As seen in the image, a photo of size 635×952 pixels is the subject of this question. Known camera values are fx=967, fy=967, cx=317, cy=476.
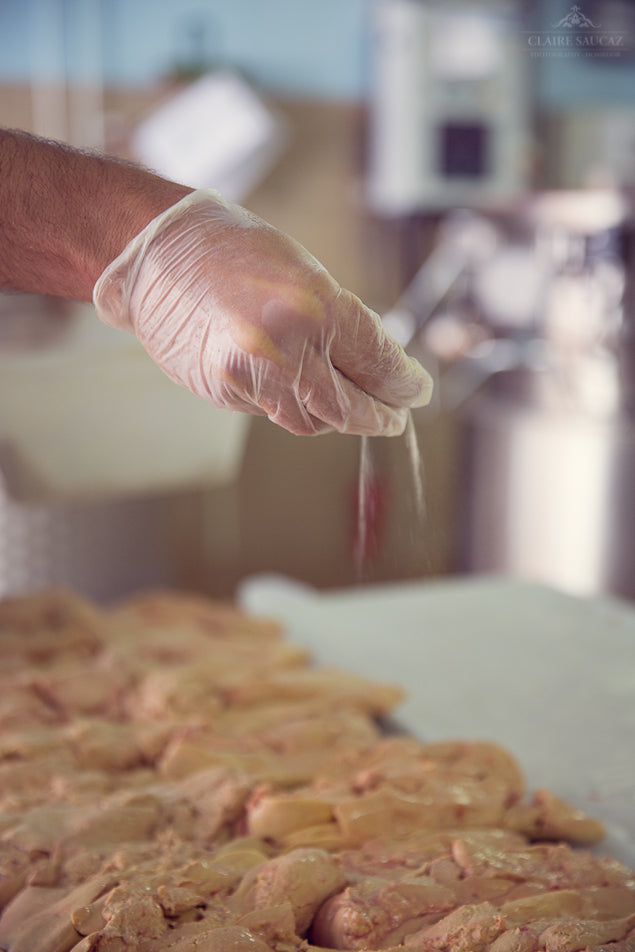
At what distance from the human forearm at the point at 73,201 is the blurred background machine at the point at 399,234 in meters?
1.51

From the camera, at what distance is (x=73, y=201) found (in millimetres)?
803

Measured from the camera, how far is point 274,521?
13.2 ft

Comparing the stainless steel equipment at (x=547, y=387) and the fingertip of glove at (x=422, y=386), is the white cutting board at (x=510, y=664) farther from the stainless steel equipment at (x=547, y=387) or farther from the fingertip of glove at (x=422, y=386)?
the stainless steel equipment at (x=547, y=387)

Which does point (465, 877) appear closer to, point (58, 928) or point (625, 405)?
point (58, 928)

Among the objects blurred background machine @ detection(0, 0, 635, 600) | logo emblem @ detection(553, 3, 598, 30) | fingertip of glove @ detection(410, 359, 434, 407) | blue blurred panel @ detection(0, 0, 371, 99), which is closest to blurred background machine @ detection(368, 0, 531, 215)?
blurred background machine @ detection(0, 0, 635, 600)

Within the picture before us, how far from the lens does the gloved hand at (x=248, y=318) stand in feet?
2.38

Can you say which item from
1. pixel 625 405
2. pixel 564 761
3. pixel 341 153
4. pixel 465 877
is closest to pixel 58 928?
pixel 465 877

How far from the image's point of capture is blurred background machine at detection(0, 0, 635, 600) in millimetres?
2916

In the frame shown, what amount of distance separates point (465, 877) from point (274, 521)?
316cm

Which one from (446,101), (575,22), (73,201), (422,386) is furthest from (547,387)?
(73,201)

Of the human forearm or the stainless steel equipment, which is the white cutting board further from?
the stainless steel equipment

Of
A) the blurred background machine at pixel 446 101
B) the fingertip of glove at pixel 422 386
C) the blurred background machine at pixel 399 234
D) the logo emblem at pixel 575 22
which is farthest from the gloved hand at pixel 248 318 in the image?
the blurred background machine at pixel 446 101

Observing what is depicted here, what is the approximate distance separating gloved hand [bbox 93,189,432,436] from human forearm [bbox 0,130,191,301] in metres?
0.04

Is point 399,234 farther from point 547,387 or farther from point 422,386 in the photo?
point 422,386
